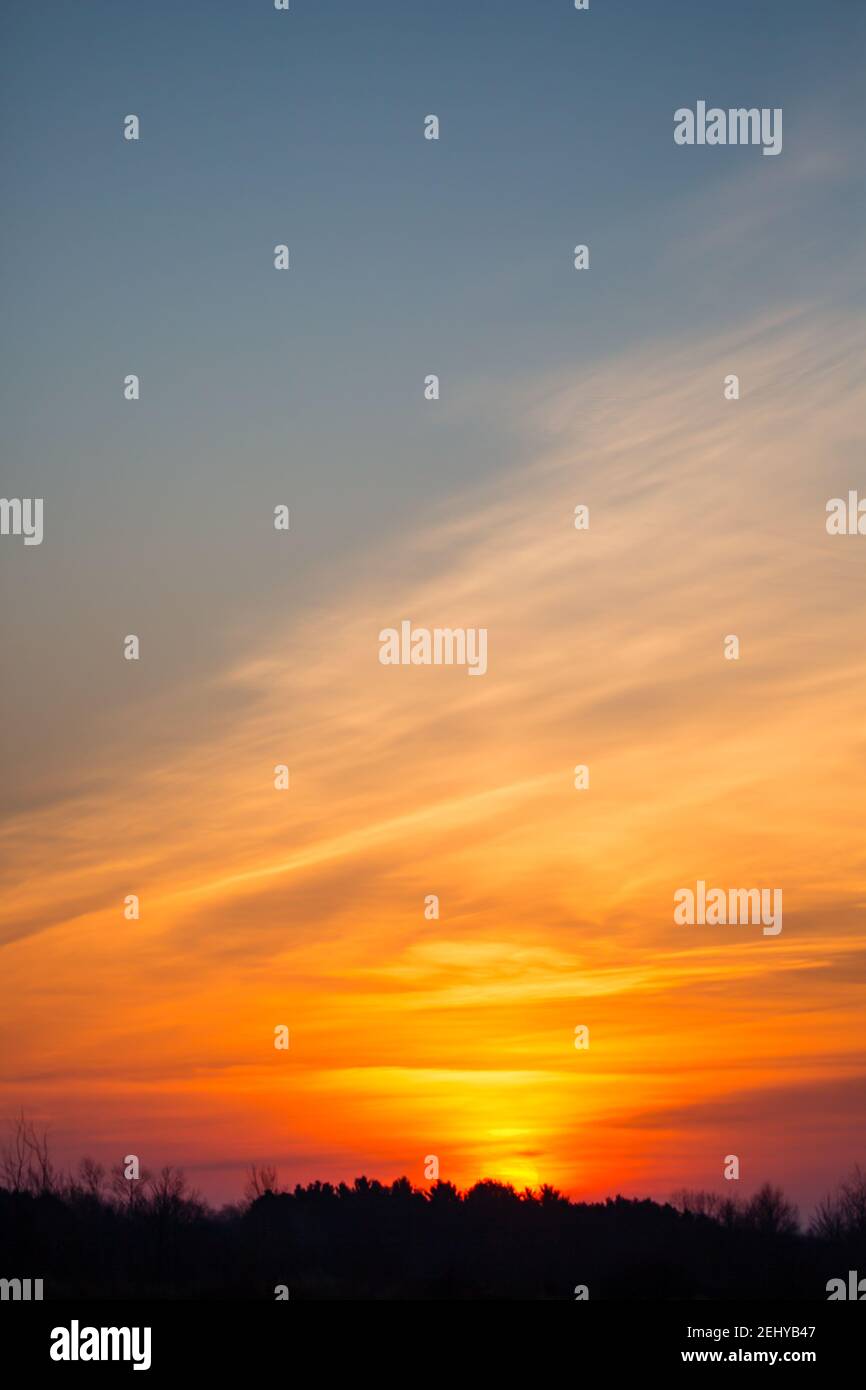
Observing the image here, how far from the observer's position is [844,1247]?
53906 millimetres

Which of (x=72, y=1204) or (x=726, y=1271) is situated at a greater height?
(x=72, y=1204)
